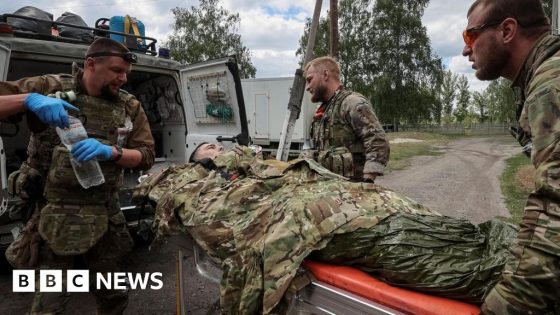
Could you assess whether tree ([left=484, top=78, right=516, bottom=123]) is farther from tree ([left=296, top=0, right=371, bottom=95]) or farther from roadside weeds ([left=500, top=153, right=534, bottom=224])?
roadside weeds ([left=500, top=153, right=534, bottom=224])

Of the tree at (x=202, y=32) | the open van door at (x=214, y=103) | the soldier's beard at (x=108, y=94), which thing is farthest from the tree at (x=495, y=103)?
the soldier's beard at (x=108, y=94)

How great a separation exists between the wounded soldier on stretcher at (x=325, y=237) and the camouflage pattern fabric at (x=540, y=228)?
0.27 meters

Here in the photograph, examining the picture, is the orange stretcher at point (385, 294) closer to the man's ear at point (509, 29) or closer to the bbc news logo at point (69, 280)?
the man's ear at point (509, 29)

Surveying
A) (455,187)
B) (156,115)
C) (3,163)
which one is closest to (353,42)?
(455,187)

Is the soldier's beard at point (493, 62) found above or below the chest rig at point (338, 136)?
above

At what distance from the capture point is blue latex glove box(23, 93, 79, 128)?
1938mm

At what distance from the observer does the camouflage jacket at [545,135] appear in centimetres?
91

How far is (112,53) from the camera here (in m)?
2.21

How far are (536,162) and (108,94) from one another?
7.37 feet

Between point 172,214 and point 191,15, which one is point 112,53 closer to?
point 172,214

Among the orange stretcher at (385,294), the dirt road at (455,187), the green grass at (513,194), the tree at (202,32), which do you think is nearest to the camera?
the orange stretcher at (385,294)

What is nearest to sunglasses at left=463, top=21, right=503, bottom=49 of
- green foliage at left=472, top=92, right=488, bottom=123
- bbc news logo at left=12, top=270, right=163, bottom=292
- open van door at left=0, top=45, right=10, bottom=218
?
bbc news logo at left=12, top=270, right=163, bottom=292

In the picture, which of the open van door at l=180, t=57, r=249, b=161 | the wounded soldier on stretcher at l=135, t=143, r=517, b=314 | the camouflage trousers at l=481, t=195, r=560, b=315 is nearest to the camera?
the camouflage trousers at l=481, t=195, r=560, b=315

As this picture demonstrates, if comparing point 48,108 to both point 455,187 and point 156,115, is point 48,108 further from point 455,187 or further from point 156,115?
point 455,187
